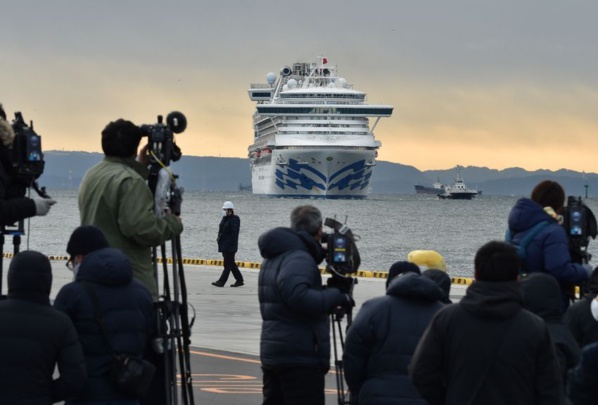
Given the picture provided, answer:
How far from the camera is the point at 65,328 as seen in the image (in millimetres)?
6352

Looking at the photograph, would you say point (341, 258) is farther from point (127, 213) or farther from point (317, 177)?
point (317, 177)

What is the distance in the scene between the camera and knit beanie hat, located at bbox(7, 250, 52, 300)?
6395mm

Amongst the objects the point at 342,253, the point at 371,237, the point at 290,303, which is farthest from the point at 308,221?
the point at 371,237

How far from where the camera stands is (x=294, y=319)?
7969mm

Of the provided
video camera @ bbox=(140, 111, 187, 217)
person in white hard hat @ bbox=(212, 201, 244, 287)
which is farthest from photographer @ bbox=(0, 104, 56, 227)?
person in white hard hat @ bbox=(212, 201, 244, 287)

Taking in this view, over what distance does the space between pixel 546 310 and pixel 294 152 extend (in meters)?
123

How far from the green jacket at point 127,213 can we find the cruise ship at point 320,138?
118343mm

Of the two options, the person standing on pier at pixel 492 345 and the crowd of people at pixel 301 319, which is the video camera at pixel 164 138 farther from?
the person standing on pier at pixel 492 345

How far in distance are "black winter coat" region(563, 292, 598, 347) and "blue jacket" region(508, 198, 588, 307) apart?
37.0 inches

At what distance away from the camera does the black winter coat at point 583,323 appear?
25.8ft

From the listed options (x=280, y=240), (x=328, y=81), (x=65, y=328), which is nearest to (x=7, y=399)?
(x=65, y=328)

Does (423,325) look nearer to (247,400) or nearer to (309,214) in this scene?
(309,214)

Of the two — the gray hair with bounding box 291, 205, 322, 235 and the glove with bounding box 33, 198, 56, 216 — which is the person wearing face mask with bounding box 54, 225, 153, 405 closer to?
the glove with bounding box 33, 198, 56, 216

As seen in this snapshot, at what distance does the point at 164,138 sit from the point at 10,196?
33.8 inches
